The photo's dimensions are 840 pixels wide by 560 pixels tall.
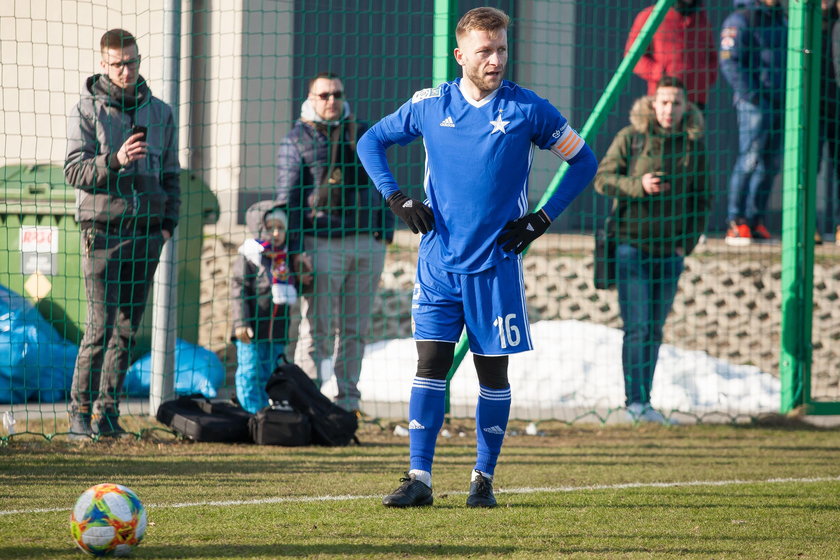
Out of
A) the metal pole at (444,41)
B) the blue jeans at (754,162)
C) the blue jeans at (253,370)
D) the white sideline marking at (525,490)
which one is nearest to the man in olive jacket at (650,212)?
the metal pole at (444,41)

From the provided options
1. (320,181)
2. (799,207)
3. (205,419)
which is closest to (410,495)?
(205,419)

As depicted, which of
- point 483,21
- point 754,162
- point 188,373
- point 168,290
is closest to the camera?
point 483,21

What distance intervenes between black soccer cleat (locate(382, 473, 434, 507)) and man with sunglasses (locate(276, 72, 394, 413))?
3.04m

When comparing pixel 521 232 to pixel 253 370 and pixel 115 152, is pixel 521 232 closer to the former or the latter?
pixel 115 152

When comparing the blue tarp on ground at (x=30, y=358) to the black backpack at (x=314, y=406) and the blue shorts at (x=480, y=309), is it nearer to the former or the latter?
the black backpack at (x=314, y=406)

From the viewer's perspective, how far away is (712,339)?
10.9 meters

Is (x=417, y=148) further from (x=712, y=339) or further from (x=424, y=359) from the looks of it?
(x=424, y=359)

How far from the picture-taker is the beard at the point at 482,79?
5.03m

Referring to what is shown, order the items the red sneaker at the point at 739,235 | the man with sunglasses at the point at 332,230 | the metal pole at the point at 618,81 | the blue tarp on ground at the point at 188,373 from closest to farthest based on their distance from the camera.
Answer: the metal pole at the point at 618,81, the man with sunglasses at the point at 332,230, the blue tarp on ground at the point at 188,373, the red sneaker at the point at 739,235

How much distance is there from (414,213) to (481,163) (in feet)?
1.18

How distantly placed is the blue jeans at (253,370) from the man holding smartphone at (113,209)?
0.97 metres

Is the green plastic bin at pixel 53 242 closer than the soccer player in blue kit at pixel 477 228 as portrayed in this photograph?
No

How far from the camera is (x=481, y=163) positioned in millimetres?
5078

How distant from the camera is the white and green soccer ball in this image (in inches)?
152
